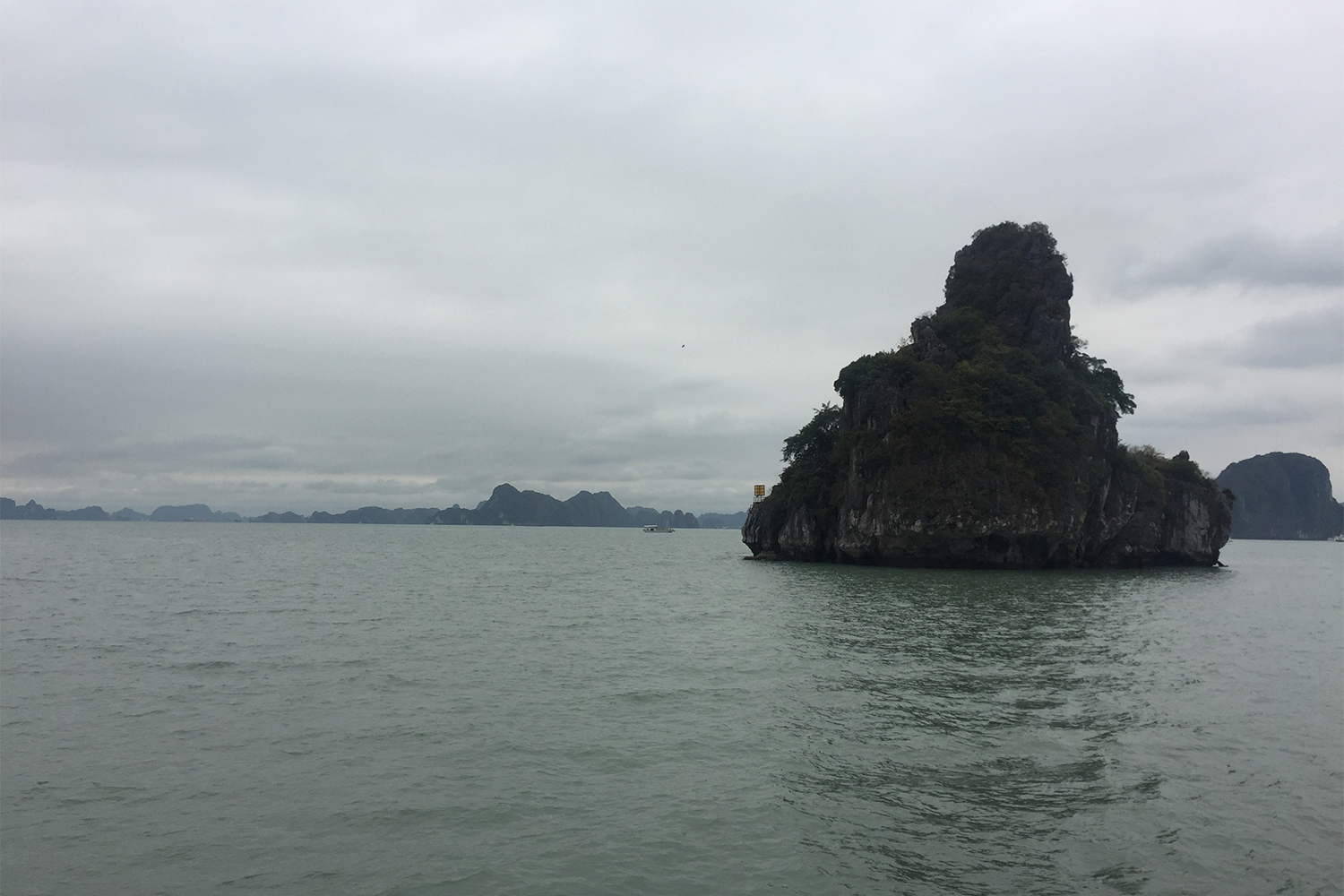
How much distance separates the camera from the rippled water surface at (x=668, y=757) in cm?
899

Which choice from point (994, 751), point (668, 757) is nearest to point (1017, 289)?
point (994, 751)

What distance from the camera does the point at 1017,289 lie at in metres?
74.6

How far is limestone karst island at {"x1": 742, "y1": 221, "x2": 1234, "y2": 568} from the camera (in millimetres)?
61844

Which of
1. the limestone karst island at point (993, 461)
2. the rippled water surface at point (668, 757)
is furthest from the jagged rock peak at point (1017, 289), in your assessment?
the rippled water surface at point (668, 757)

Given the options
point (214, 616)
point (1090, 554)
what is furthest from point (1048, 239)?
point (214, 616)

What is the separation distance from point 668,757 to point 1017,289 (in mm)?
73763

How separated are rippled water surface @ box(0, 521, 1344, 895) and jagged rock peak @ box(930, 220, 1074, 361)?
4806 centimetres

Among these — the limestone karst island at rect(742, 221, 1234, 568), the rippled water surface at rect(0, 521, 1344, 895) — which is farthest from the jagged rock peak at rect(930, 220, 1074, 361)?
the rippled water surface at rect(0, 521, 1344, 895)

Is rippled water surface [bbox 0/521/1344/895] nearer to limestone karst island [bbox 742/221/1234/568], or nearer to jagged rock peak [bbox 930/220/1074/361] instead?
limestone karst island [bbox 742/221/1234/568]

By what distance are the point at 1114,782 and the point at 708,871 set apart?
702cm

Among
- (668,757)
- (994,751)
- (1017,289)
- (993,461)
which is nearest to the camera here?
(668,757)

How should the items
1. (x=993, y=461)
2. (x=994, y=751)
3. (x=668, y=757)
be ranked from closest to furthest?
(x=668, y=757)
(x=994, y=751)
(x=993, y=461)

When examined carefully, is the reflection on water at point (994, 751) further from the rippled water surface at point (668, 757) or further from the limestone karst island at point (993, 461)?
the limestone karst island at point (993, 461)

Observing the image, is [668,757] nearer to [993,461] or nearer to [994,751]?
[994,751]
